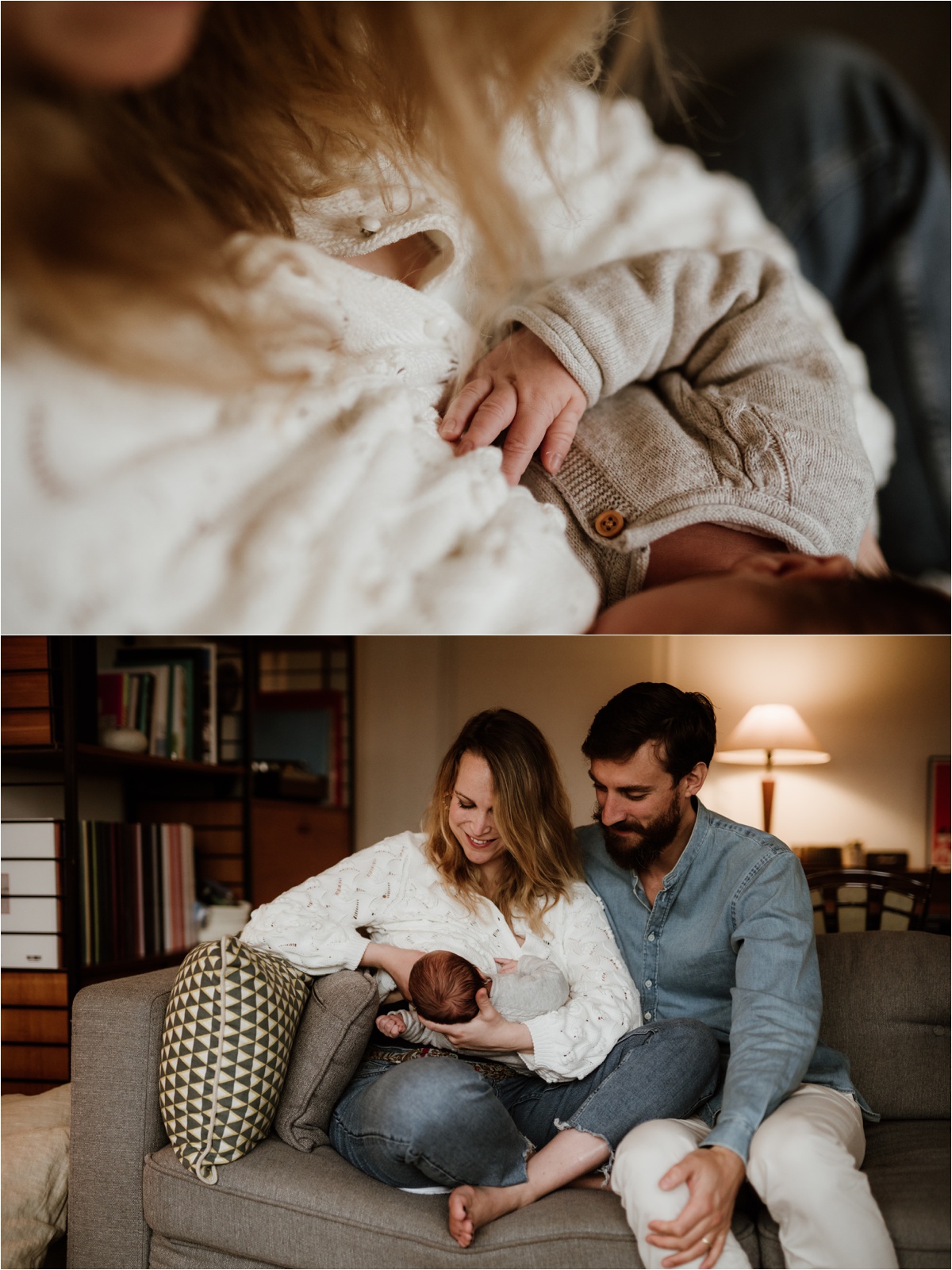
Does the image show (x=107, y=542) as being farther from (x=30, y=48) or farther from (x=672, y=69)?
(x=672, y=69)

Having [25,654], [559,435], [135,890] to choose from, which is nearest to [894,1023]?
[559,435]

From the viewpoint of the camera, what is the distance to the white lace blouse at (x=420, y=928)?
4.87ft

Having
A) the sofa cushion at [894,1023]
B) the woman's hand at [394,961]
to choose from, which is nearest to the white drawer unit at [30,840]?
the woman's hand at [394,961]

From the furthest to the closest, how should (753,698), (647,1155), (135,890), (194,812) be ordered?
(194,812), (135,890), (753,698), (647,1155)

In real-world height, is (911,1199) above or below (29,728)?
below

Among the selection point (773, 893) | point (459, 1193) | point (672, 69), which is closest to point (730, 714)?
point (773, 893)

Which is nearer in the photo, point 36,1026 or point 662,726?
point 662,726

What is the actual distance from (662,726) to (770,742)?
18cm

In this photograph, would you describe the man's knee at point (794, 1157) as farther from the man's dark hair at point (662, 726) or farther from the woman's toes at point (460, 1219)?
the man's dark hair at point (662, 726)

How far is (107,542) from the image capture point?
1.11 metres

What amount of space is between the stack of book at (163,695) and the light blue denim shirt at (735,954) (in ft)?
2.98

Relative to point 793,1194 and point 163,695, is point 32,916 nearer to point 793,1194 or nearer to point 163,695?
point 163,695

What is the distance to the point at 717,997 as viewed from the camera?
1.51 m

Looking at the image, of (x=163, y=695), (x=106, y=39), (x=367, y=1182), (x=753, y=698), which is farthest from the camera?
(x=163, y=695)
